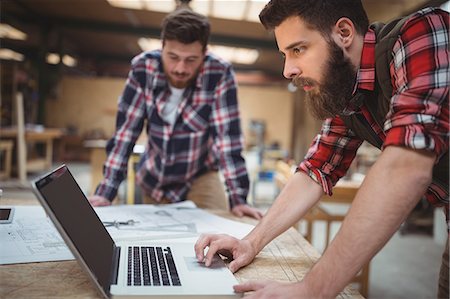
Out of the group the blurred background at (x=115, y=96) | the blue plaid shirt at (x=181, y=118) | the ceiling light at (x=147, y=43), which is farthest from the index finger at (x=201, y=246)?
the ceiling light at (x=147, y=43)

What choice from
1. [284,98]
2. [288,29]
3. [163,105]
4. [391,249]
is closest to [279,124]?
[284,98]

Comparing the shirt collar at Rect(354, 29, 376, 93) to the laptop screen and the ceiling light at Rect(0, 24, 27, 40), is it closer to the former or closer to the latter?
the laptop screen

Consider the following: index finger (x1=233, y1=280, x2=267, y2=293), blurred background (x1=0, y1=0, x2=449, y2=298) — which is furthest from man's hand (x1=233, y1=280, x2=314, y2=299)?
blurred background (x1=0, y1=0, x2=449, y2=298)

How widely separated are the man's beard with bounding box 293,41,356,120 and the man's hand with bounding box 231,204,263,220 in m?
0.58

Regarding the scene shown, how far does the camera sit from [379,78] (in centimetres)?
90

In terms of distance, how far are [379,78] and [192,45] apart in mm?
906

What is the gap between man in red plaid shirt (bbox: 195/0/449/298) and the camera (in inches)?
28.0

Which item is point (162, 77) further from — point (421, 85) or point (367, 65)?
point (421, 85)

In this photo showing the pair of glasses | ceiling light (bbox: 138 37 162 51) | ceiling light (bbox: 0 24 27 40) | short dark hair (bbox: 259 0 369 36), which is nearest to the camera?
short dark hair (bbox: 259 0 369 36)

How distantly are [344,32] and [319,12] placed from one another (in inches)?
3.6

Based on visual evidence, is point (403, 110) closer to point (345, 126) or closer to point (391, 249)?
point (345, 126)

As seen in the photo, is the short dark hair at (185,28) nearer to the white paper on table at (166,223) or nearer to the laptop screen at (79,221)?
the white paper on table at (166,223)

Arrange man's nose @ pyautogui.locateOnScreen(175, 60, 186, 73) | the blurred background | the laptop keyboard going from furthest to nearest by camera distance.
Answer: the blurred background < man's nose @ pyautogui.locateOnScreen(175, 60, 186, 73) < the laptop keyboard

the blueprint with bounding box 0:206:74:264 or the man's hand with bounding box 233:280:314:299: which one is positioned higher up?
the man's hand with bounding box 233:280:314:299
